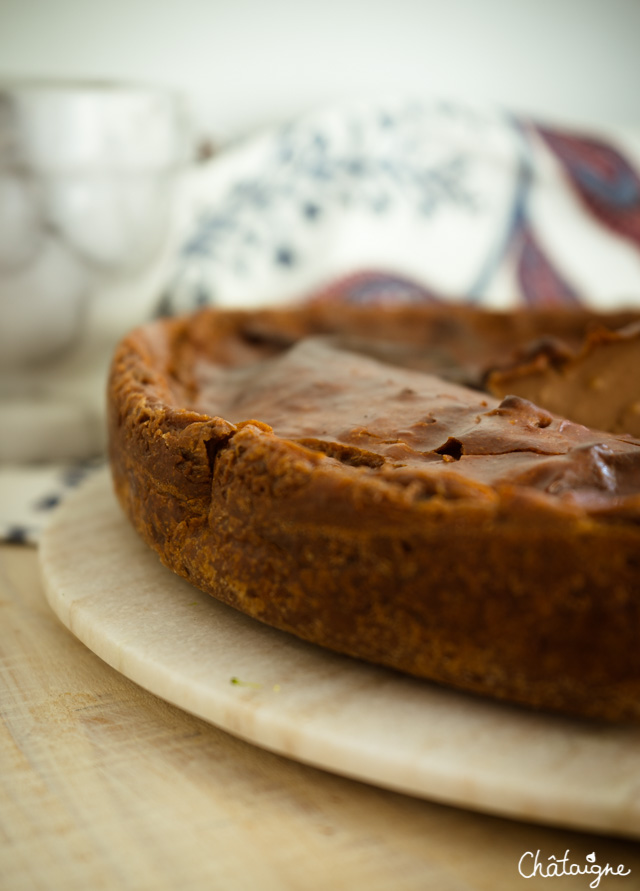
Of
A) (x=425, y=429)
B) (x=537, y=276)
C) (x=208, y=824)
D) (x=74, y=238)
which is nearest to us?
(x=208, y=824)

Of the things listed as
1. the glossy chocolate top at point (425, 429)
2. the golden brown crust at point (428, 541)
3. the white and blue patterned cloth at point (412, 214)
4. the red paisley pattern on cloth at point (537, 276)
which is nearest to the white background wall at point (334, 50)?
the white and blue patterned cloth at point (412, 214)

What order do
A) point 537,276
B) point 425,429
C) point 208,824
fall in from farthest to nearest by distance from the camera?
1. point 537,276
2. point 425,429
3. point 208,824

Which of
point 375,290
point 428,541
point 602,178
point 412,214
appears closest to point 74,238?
point 375,290

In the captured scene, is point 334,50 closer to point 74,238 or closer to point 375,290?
point 375,290

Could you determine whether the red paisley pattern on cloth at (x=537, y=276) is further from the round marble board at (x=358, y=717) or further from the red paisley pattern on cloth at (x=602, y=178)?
the round marble board at (x=358, y=717)

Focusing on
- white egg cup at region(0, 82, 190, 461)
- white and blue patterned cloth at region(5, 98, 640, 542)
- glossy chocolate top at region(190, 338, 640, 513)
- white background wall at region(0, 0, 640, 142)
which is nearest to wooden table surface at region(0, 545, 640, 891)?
glossy chocolate top at region(190, 338, 640, 513)

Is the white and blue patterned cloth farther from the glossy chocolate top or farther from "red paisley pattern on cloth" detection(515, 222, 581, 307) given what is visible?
the glossy chocolate top
